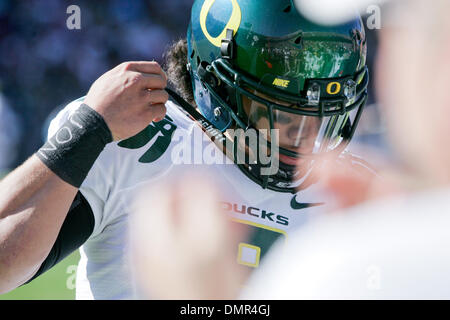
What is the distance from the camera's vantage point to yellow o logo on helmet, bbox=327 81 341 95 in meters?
1.35

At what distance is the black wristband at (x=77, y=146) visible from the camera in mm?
1064

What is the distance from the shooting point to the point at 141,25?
17.6 feet

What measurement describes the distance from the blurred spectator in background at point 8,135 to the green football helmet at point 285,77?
4459mm

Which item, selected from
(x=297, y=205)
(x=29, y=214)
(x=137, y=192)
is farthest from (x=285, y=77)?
(x=29, y=214)

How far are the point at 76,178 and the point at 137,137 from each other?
27 cm

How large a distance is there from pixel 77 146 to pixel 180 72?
0.77 meters

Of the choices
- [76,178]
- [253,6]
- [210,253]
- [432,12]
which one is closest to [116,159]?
[76,178]

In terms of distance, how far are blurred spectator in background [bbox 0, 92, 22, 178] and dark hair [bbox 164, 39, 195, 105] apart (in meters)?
3.99

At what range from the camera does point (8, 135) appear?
5.43m

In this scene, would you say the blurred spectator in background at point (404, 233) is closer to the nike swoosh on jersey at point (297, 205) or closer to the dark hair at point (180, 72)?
the nike swoosh on jersey at point (297, 205)

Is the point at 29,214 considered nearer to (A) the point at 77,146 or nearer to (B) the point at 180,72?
(A) the point at 77,146

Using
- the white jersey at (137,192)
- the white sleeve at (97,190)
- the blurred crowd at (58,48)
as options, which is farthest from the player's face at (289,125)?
the blurred crowd at (58,48)

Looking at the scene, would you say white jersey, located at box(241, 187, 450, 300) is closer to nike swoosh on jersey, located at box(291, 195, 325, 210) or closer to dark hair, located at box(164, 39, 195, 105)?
nike swoosh on jersey, located at box(291, 195, 325, 210)

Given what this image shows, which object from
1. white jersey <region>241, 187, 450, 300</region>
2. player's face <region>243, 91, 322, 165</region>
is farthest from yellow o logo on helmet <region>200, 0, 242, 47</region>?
white jersey <region>241, 187, 450, 300</region>
